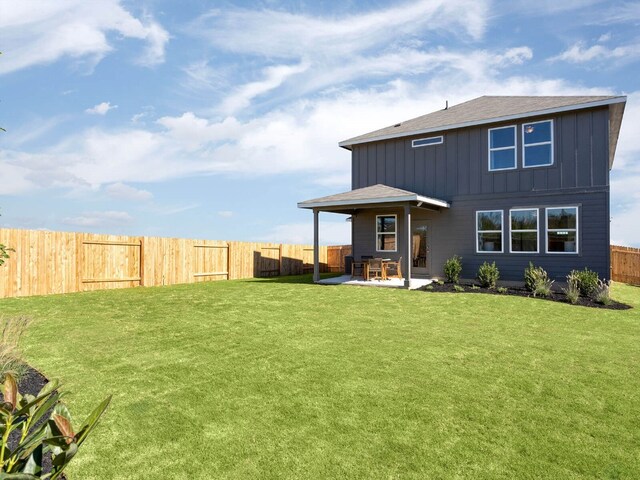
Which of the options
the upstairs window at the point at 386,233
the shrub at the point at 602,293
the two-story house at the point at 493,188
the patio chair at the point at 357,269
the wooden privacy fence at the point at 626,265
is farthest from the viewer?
the wooden privacy fence at the point at 626,265

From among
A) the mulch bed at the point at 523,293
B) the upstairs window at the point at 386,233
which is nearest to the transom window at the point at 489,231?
the mulch bed at the point at 523,293

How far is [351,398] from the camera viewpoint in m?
4.02

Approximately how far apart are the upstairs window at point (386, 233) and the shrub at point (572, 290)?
610 cm

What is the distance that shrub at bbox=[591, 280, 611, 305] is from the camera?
1052 centimetres

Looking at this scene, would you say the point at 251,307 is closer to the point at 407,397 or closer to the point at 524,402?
the point at 407,397

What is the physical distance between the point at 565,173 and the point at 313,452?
12.9m

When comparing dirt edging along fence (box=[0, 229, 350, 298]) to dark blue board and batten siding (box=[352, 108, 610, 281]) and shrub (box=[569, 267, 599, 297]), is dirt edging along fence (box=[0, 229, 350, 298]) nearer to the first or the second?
dark blue board and batten siding (box=[352, 108, 610, 281])

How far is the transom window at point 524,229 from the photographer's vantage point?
512 inches

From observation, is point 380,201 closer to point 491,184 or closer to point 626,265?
point 491,184

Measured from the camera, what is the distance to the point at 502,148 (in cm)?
1366

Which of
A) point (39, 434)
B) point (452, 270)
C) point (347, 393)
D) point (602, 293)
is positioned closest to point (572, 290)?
point (602, 293)

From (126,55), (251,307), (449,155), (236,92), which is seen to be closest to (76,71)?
(126,55)

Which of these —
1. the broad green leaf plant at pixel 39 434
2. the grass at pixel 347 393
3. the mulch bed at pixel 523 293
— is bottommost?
the grass at pixel 347 393

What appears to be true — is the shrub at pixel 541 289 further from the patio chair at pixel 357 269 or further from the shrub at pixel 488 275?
the patio chair at pixel 357 269
